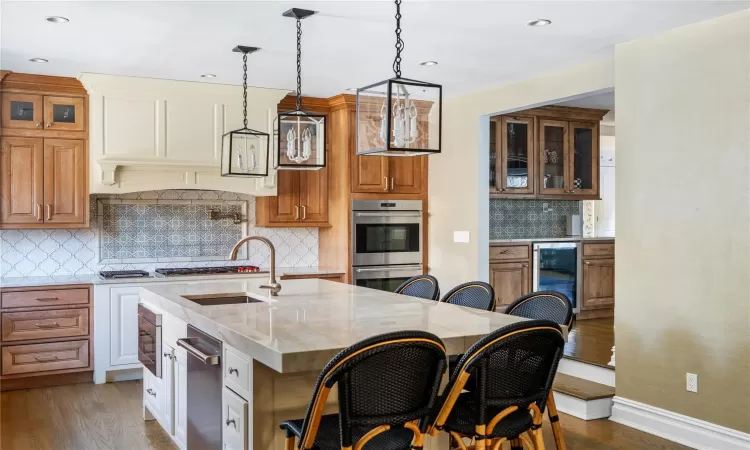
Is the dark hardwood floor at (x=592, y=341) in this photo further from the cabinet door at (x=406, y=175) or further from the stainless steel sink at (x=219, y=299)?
the stainless steel sink at (x=219, y=299)

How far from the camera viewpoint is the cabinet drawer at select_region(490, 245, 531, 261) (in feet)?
23.1

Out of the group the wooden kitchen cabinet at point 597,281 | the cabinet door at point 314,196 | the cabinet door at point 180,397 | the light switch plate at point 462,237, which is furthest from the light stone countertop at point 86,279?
the wooden kitchen cabinet at point 597,281

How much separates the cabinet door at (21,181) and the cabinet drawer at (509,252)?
13.6 feet

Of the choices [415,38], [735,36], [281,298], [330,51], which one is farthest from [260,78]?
[735,36]

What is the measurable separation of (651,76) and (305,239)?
3619 millimetres

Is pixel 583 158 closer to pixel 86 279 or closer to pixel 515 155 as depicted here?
pixel 515 155

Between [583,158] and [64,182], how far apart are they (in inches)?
208

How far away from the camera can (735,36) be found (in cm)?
376

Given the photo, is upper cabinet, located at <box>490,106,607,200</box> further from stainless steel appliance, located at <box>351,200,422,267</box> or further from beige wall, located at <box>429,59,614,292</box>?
stainless steel appliance, located at <box>351,200,422,267</box>

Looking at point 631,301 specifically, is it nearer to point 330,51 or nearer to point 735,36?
point 735,36

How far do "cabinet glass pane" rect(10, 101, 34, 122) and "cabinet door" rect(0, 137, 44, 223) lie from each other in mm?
165

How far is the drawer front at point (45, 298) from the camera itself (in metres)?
5.09

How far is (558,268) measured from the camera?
24.4ft

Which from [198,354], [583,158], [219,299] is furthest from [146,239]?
[583,158]
